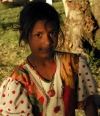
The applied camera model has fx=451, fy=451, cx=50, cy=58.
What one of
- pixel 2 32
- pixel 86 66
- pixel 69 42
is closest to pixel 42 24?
pixel 86 66

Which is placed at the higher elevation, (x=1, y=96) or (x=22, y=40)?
(x=22, y=40)

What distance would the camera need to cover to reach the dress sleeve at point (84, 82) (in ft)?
8.56

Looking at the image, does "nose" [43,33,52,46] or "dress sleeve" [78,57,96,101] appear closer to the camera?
"nose" [43,33,52,46]

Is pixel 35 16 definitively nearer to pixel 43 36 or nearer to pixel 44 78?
pixel 43 36

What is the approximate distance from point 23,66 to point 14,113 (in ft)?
0.93

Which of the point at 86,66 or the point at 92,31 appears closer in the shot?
the point at 86,66

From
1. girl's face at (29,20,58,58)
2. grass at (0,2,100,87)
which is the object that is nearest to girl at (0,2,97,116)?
girl's face at (29,20,58,58)

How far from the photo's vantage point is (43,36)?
250 cm

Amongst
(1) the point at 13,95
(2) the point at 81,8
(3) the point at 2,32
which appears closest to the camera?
(1) the point at 13,95

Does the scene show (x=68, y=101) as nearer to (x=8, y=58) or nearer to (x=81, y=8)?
(x=81, y=8)

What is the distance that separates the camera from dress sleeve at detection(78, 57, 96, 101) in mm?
2609

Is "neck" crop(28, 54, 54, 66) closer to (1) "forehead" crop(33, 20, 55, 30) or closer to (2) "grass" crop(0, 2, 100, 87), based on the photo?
(1) "forehead" crop(33, 20, 55, 30)

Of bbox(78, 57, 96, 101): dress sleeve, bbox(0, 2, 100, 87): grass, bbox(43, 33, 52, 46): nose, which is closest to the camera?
bbox(43, 33, 52, 46): nose

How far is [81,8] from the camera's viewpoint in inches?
306
